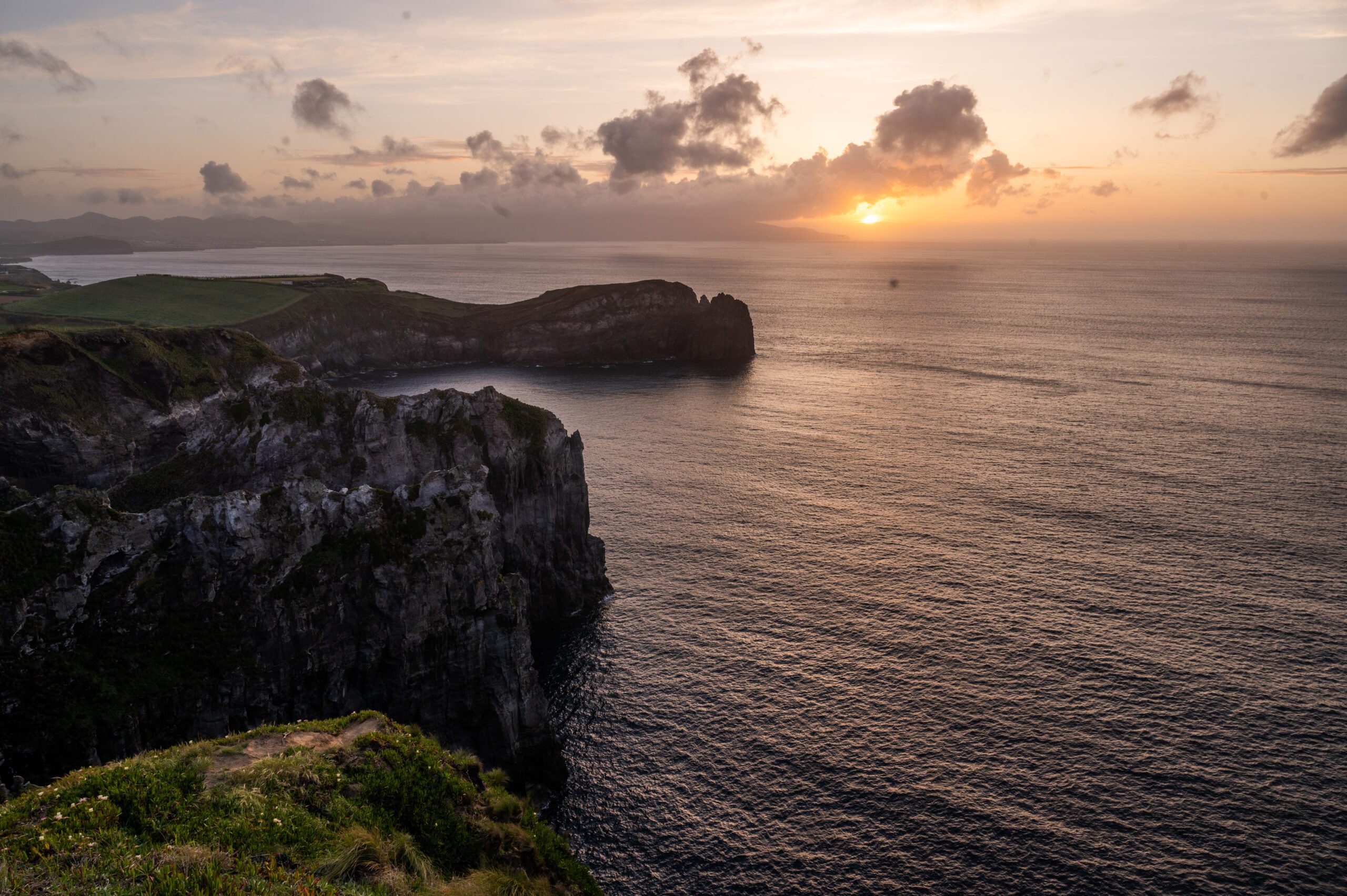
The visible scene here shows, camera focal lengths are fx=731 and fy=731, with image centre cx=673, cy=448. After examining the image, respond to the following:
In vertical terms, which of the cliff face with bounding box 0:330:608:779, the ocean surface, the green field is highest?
the green field

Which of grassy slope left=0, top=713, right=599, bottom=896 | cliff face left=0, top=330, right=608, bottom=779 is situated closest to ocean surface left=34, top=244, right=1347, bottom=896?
cliff face left=0, top=330, right=608, bottom=779

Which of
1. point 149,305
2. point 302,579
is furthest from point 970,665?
point 149,305

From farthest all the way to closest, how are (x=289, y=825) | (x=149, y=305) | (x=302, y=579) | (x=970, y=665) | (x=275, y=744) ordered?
1. (x=149, y=305)
2. (x=970, y=665)
3. (x=302, y=579)
4. (x=275, y=744)
5. (x=289, y=825)

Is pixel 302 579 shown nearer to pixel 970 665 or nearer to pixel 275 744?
pixel 275 744

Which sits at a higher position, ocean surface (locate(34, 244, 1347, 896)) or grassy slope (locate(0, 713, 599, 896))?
grassy slope (locate(0, 713, 599, 896))

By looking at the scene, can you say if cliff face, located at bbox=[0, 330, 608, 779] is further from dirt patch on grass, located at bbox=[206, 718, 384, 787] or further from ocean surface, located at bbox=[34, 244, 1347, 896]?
dirt patch on grass, located at bbox=[206, 718, 384, 787]

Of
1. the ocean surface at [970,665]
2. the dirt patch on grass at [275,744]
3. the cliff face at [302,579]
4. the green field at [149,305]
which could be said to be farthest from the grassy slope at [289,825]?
the green field at [149,305]

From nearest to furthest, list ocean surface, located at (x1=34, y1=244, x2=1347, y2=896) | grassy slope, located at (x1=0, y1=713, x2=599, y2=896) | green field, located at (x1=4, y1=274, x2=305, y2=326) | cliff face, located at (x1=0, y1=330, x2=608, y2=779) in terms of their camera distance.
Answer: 1. grassy slope, located at (x1=0, y1=713, x2=599, y2=896)
2. cliff face, located at (x1=0, y1=330, x2=608, y2=779)
3. ocean surface, located at (x1=34, y1=244, x2=1347, y2=896)
4. green field, located at (x1=4, y1=274, x2=305, y2=326)
